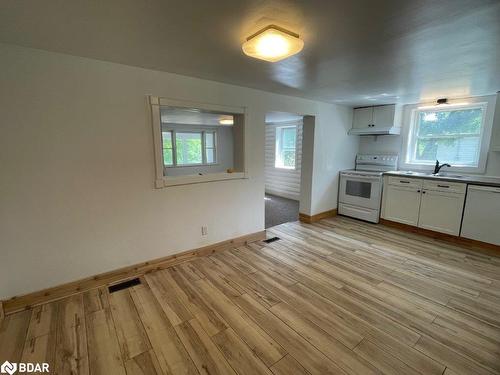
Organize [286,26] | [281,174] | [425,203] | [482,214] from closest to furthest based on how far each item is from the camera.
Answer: [286,26]
[482,214]
[425,203]
[281,174]

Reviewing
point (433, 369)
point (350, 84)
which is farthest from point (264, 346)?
point (350, 84)

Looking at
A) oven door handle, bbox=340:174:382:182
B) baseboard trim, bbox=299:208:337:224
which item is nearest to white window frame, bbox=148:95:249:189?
baseboard trim, bbox=299:208:337:224

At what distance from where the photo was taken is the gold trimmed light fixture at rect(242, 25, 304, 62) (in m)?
1.52

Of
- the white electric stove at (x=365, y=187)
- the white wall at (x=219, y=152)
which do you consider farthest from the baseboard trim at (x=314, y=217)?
the white wall at (x=219, y=152)

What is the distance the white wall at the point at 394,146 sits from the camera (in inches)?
140

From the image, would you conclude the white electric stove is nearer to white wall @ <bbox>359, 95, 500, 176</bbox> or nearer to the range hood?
white wall @ <bbox>359, 95, 500, 176</bbox>

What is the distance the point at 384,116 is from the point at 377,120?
5.5 inches

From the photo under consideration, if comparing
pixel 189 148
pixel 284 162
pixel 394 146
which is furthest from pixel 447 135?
pixel 189 148

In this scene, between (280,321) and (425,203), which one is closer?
(280,321)

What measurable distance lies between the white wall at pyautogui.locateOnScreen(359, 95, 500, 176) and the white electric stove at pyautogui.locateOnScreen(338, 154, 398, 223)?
0.49 ft

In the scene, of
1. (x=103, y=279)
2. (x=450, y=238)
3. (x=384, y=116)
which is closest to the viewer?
(x=103, y=279)

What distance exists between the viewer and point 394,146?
15.3 feet

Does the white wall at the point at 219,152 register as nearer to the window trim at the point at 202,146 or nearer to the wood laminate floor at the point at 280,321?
the window trim at the point at 202,146

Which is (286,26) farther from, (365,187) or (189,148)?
(189,148)
